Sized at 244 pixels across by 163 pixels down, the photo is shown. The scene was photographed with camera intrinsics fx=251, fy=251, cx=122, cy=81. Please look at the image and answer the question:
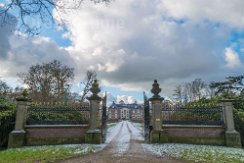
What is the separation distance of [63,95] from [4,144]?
2118 centimetres

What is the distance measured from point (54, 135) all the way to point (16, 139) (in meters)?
1.82

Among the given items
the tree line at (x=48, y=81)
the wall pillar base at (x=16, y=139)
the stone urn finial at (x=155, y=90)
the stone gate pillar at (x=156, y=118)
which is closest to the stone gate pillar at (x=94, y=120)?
the stone gate pillar at (x=156, y=118)

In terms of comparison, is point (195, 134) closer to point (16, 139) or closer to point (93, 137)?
point (93, 137)

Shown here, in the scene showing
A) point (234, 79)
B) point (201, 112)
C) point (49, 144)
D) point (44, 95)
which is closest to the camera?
point (49, 144)

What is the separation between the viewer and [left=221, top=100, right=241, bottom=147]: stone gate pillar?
12648 millimetres

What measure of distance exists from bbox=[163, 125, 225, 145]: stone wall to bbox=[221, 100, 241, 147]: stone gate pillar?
0.26 metres

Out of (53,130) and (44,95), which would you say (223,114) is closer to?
(53,130)

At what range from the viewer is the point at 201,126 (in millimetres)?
13195

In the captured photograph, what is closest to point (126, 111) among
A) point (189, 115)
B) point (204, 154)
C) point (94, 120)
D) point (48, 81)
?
point (48, 81)

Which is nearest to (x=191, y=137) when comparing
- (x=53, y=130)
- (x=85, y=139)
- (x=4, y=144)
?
(x=85, y=139)

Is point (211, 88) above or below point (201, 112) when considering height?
above

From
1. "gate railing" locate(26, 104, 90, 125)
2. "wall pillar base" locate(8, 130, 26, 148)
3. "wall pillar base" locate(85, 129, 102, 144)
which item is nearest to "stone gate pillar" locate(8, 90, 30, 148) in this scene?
"wall pillar base" locate(8, 130, 26, 148)

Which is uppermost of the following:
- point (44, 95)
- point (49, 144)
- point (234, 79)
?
point (234, 79)

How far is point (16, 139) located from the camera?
40.8ft
